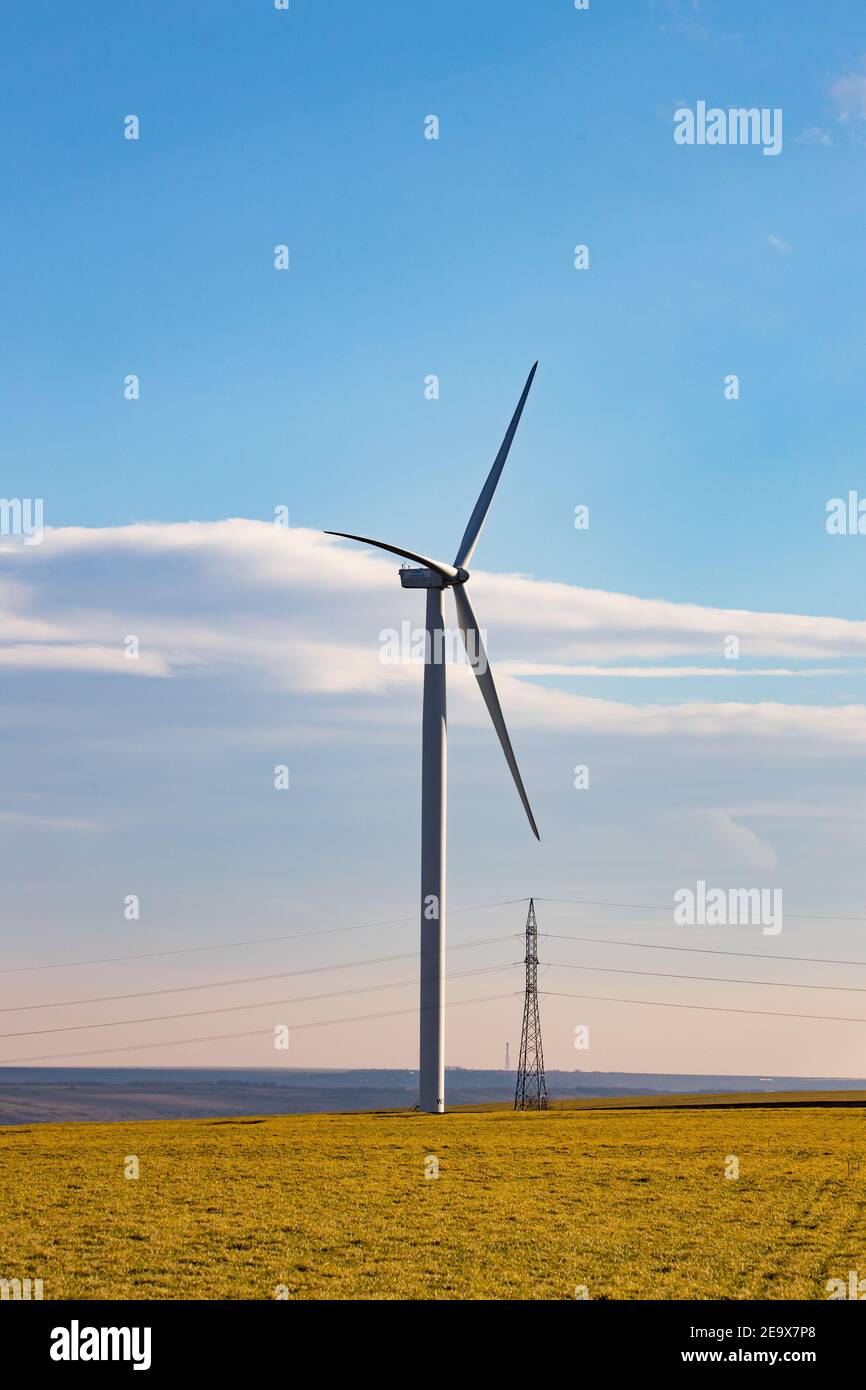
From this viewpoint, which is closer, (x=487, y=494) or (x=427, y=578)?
(x=427, y=578)

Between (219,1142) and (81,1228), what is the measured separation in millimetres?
23586

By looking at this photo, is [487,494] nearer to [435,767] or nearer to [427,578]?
[427,578]

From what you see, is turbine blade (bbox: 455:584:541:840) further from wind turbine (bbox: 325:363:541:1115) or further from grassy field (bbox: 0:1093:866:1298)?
grassy field (bbox: 0:1093:866:1298)

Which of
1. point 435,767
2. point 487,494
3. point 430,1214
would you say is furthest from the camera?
point 487,494

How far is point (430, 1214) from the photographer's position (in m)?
36.2

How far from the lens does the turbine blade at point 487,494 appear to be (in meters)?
80.2

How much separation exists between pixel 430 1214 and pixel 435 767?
38.7m

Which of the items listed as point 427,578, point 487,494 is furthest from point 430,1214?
point 487,494

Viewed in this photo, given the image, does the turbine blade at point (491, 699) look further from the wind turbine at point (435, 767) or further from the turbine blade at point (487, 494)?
the turbine blade at point (487, 494)

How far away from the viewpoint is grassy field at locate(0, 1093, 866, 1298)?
90.9 feet

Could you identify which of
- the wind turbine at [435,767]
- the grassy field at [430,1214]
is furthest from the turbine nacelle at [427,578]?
the grassy field at [430,1214]

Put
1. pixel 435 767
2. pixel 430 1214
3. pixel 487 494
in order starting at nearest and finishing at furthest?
1. pixel 430 1214
2. pixel 435 767
3. pixel 487 494
